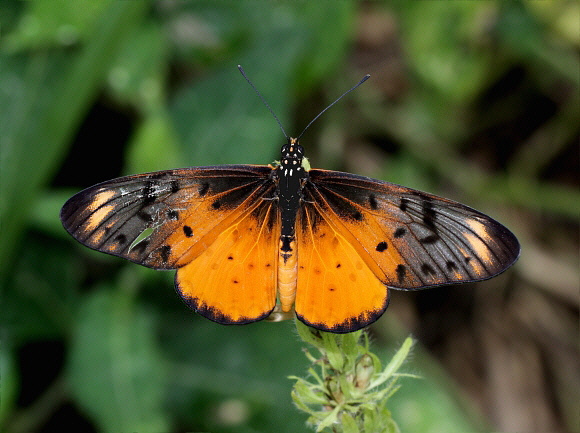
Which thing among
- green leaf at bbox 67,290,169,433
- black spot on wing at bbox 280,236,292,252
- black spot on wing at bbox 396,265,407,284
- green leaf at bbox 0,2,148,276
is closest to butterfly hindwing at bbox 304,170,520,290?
black spot on wing at bbox 396,265,407,284

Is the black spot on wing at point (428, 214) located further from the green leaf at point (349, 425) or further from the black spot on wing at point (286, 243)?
the green leaf at point (349, 425)

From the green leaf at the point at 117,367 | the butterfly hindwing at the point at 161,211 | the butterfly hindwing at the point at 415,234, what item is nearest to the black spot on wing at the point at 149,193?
the butterfly hindwing at the point at 161,211

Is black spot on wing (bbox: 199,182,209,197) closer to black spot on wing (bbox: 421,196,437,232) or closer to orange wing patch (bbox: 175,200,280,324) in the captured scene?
orange wing patch (bbox: 175,200,280,324)

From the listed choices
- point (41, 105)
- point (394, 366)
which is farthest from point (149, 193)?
point (41, 105)

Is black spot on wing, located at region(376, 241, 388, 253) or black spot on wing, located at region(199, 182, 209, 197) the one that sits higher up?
black spot on wing, located at region(199, 182, 209, 197)

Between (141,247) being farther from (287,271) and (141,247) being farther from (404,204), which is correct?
(404,204)

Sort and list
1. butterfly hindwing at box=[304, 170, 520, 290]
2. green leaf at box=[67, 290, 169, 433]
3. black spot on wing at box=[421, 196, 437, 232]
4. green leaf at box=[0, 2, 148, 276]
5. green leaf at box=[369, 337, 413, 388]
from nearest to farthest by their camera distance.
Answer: green leaf at box=[369, 337, 413, 388], butterfly hindwing at box=[304, 170, 520, 290], black spot on wing at box=[421, 196, 437, 232], green leaf at box=[67, 290, 169, 433], green leaf at box=[0, 2, 148, 276]

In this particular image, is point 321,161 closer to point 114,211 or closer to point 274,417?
point 274,417
